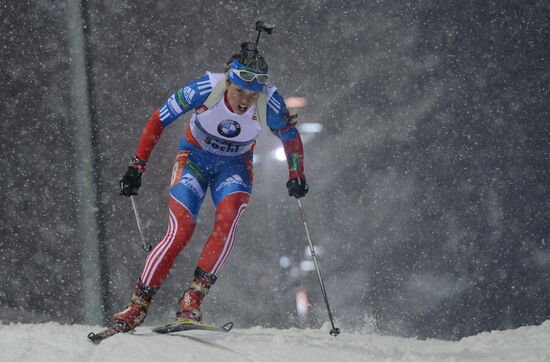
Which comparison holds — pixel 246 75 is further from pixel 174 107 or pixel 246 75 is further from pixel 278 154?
pixel 278 154

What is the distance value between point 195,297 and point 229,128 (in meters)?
1.13

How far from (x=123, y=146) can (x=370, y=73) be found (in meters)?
2.63

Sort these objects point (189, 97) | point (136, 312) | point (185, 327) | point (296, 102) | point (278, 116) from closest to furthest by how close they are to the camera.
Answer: point (185, 327) < point (136, 312) < point (189, 97) < point (278, 116) < point (296, 102)

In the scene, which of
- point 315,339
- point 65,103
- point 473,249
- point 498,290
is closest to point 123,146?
point 65,103

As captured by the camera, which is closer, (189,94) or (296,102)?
(189,94)

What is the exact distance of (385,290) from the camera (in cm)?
659

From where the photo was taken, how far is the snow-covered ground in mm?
3547

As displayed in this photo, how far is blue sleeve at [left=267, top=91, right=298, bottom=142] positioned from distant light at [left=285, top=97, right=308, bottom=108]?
1.93m

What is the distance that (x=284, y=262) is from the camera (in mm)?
6504

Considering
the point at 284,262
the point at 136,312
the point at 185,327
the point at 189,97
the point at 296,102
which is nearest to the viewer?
Result: the point at 185,327

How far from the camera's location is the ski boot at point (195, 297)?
3.88 meters

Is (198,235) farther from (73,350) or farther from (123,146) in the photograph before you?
(73,350)

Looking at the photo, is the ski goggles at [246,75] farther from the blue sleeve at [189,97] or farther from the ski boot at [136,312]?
the ski boot at [136,312]

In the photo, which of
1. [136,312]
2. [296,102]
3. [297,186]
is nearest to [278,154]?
[296,102]
